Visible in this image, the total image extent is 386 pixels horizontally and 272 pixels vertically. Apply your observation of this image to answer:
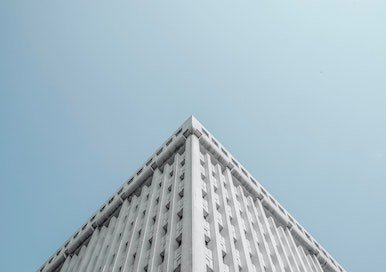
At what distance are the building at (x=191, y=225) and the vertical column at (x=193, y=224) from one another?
84 mm

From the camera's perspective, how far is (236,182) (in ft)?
171

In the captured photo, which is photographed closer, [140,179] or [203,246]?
[203,246]

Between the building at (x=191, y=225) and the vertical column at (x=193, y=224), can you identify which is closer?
the vertical column at (x=193, y=224)

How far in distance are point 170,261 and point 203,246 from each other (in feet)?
7.80

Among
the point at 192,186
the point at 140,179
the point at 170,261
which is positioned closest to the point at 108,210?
the point at 140,179

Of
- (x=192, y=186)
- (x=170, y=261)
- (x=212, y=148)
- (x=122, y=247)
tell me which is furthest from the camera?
(x=212, y=148)

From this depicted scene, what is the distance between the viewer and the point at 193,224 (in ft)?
101

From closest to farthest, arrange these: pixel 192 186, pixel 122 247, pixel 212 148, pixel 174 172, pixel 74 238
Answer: pixel 192 186, pixel 122 247, pixel 174 172, pixel 212 148, pixel 74 238

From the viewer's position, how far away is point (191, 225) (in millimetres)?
30812

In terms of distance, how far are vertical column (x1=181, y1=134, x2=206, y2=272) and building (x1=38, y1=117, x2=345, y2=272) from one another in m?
0.08

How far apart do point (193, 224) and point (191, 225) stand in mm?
155

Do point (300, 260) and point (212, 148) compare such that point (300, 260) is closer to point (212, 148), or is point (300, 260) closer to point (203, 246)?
point (212, 148)

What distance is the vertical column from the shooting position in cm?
2683

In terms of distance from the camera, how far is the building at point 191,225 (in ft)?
103
